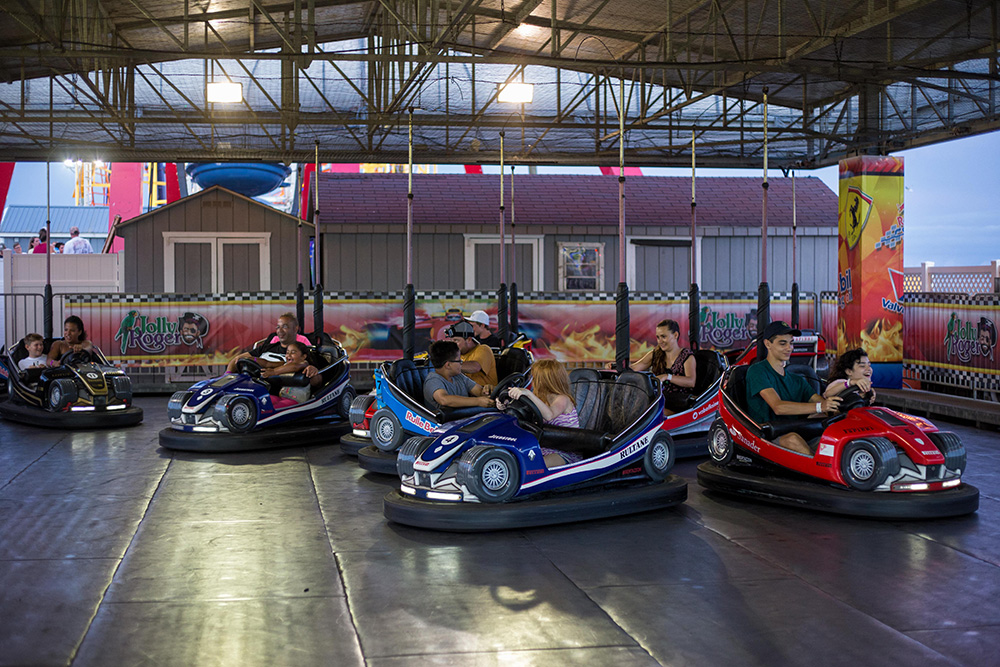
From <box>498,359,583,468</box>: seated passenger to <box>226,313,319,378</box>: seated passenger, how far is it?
9.80ft

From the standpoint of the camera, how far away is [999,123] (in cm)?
988

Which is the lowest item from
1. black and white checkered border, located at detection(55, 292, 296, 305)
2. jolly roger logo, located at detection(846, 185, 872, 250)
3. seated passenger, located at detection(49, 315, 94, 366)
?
seated passenger, located at detection(49, 315, 94, 366)

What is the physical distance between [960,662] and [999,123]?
27.4 feet

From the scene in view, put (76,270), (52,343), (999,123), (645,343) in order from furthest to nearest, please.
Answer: (76,270) < (645,343) < (999,123) < (52,343)

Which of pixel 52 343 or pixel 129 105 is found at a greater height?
pixel 129 105

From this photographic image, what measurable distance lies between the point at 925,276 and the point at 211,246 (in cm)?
1141

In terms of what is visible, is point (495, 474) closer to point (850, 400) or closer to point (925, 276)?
point (850, 400)

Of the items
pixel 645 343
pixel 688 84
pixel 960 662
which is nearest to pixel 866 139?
pixel 688 84

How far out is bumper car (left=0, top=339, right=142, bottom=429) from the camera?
843 cm

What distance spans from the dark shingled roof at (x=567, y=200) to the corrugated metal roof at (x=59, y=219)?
751 inches

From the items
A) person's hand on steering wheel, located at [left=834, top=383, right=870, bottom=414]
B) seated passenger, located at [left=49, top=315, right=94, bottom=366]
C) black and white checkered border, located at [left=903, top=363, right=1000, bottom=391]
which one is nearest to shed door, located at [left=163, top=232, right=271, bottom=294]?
seated passenger, located at [left=49, top=315, right=94, bottom=366]

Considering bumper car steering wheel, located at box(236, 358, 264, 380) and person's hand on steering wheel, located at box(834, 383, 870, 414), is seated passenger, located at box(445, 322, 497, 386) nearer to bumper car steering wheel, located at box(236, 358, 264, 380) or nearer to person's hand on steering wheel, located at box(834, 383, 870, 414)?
bumper car steering wheel, located at box(236, 358, 264, 380)

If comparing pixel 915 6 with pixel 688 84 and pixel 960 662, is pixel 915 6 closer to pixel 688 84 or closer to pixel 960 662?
pixel 688 84

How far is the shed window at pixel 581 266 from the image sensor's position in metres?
14.7
